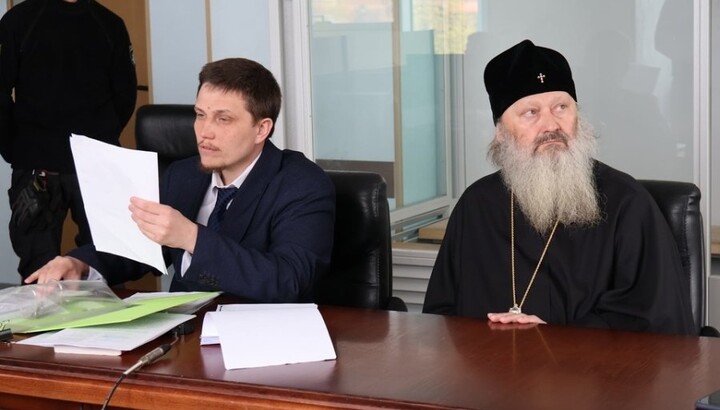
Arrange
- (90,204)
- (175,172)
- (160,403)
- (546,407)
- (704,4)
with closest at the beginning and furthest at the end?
(546,407) < (160,403) < (90,204) < (175,172) < (704,4)

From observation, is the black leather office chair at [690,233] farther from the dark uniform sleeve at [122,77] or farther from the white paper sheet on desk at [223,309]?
the dark uniform sleeve at [122,77]

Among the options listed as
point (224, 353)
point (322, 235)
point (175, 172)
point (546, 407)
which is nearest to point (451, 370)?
point (546, 407)

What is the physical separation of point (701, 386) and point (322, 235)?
4.28 ft

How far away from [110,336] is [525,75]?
1.41 m

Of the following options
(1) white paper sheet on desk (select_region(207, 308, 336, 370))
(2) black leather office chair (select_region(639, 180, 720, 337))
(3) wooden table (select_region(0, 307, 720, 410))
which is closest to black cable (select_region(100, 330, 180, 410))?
(3) wooden table (select_region(0, 307, 720, 410))

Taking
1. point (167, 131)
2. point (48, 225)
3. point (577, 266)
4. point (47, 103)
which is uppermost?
point (47, 103)

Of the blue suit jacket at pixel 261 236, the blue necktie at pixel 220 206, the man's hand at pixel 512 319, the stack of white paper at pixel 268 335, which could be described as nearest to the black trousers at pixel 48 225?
the blue suit jacket at pixel 261 236

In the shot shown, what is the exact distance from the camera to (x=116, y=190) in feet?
9.15

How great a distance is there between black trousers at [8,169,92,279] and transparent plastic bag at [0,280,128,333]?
7.49 ft

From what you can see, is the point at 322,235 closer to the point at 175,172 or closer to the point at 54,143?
the point at 175,172

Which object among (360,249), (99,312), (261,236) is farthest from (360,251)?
(99,312)

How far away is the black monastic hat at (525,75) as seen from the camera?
10.5 ft

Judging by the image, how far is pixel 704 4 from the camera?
4398 mm

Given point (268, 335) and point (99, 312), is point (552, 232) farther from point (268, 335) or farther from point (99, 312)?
point (99, 312)
